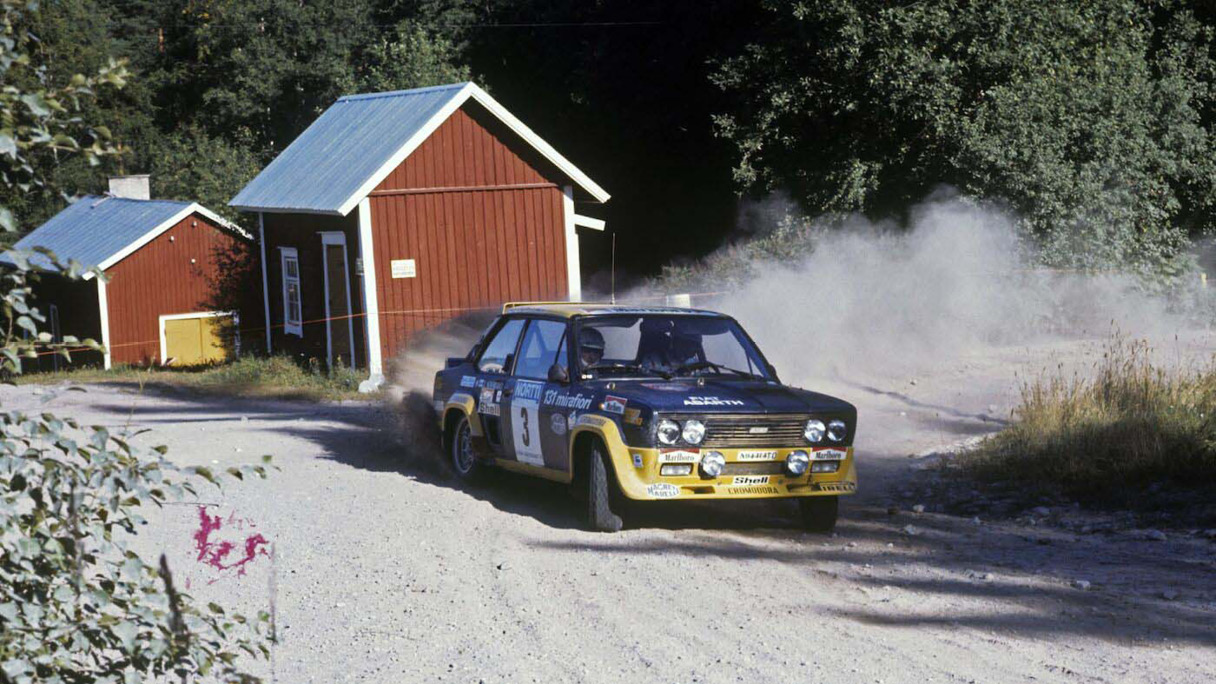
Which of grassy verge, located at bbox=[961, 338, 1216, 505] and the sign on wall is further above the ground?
the sign on wall

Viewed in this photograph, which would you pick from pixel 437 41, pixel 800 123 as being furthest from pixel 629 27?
pixel 800 123

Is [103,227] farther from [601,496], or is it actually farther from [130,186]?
[601,496]

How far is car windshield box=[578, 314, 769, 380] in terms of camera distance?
1105 cm

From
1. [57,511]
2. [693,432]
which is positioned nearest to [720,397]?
[693,432]

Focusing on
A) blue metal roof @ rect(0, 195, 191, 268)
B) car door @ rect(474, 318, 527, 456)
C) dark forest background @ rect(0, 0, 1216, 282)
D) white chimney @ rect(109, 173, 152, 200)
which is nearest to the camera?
car door @ rect(474, 318, 527, 456)

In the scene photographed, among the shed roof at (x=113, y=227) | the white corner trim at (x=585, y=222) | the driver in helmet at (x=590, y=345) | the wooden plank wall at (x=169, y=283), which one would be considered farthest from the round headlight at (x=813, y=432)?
the wooden plank wall at (x=169, y=283)

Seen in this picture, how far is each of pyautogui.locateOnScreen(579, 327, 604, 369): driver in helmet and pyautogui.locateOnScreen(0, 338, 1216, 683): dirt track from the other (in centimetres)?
129

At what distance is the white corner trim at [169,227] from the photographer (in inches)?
1431

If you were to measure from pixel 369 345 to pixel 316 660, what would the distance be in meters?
18.0

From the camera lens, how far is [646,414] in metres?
Answer: 9.62

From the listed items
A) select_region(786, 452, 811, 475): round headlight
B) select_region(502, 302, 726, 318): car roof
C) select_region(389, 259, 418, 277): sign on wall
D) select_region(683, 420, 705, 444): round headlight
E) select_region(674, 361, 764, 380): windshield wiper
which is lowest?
select_region(786, 452, 811, 475): round headlight

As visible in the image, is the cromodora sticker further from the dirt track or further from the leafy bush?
the leafy bush

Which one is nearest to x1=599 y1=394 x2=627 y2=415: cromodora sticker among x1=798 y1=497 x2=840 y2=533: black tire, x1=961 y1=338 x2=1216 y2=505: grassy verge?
x1=798 y1=497 x2=840 y2=533: black tire

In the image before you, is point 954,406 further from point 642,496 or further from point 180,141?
point 180,141
